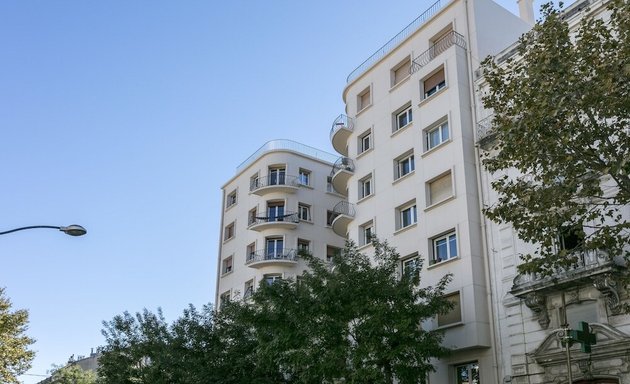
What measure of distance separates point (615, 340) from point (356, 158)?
47.7 feet

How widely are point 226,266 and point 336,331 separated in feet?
67.9

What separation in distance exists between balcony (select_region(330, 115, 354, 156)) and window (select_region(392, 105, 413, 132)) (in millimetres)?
2925

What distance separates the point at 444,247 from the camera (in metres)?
24.2

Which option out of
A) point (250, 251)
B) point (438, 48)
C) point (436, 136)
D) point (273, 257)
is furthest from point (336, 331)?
point (250, 251)

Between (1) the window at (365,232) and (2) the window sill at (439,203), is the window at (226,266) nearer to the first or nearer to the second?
(1) the window at (365,232)

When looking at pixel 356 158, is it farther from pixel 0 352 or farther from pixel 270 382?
pixel 0 352

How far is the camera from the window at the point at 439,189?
966 inches

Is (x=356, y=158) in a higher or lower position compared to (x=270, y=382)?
higher

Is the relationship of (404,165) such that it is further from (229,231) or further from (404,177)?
(229,231)

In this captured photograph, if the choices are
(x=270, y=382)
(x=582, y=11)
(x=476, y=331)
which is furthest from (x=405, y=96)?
(x=270, y=382)

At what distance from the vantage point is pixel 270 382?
2223cm

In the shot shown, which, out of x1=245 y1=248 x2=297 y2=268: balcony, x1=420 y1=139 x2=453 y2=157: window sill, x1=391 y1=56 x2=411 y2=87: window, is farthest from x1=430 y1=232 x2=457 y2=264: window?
x1=245 y1=248 x2=297 y2=268: balcony

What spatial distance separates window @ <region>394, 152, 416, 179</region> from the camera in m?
27.0

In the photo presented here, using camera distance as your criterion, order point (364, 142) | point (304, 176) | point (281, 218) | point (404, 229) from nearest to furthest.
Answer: point (404, 229)
point (364, 142)
point (281, 218)
point (304, 176)
